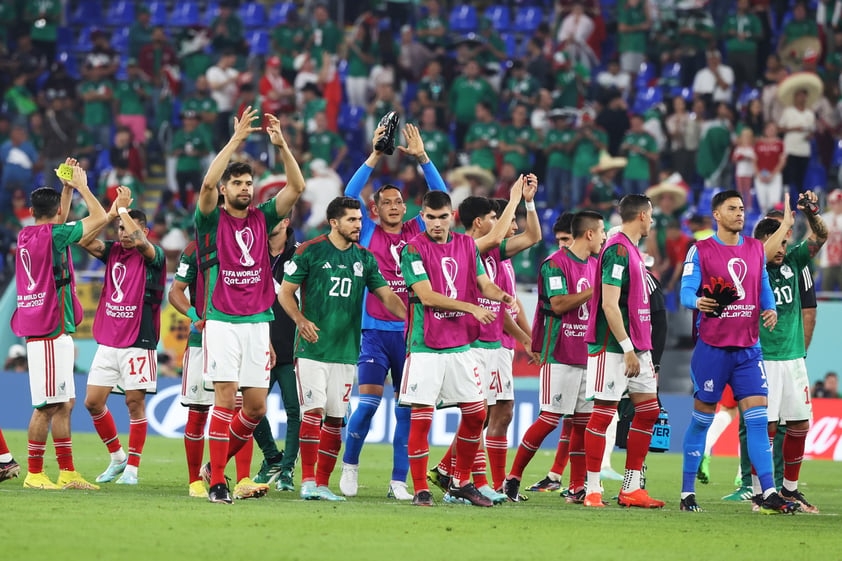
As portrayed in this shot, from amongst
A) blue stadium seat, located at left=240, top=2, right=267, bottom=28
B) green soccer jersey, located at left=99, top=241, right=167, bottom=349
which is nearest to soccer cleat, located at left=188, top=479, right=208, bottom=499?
green soccer jersey, located at left=99, top=241, right=167, bottom=349

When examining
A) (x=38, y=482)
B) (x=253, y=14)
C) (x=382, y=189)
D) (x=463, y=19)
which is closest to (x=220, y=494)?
(x=38, y=482)

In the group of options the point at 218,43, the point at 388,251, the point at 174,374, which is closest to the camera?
the point at 388,251

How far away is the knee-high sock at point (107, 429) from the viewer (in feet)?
41.9

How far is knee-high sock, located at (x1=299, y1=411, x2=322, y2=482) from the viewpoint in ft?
35.6

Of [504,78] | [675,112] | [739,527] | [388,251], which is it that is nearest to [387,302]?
[388,251]

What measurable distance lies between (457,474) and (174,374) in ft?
33.3

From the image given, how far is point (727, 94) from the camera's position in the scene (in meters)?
26.0

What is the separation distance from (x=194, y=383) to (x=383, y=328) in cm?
179

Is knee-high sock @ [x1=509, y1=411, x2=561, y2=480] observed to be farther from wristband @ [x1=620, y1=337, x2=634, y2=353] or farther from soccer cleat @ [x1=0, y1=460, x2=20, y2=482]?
soccer cleat @ [x1=0, y1=460, x2=20, y2=482]

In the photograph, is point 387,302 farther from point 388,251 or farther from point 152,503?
point 152,503

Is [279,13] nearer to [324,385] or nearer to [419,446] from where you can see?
[324,385]

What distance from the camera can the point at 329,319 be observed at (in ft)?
35.7

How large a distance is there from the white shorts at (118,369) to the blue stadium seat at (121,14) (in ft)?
69.3

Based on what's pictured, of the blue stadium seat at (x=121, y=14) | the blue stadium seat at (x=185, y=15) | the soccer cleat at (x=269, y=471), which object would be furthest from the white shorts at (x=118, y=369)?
the blue stadium seat at (x=121, y=14)
